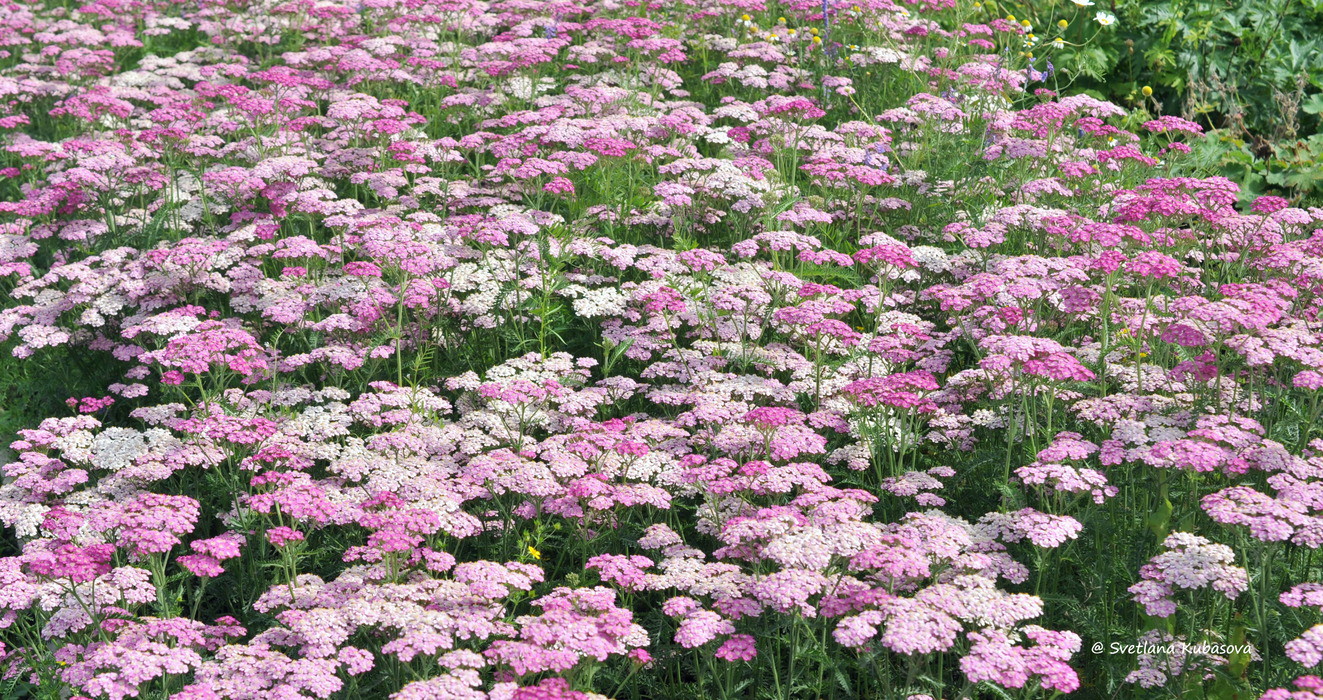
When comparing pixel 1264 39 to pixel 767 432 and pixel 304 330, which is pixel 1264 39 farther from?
pixel 304 330

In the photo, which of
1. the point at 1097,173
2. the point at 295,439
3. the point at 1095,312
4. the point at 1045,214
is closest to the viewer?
the point at 295,439

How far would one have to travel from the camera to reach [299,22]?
409 inches

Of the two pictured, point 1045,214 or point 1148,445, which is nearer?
point 1148,445

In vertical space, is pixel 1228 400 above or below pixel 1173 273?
below

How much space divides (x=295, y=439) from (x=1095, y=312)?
391cm

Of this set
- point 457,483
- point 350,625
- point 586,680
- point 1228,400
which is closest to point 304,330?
point 457,483

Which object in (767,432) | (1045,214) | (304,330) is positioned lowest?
(304,330)

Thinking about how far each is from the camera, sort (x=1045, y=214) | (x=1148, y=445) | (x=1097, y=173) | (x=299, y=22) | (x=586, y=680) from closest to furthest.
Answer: (x=586, y=680) → (x=1148, y=445) → (x=1045, y=214) → (x=1097, y=173) → (x=299, y=22)

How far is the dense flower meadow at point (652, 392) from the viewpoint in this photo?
→ 3.95 m

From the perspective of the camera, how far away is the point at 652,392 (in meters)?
5.64

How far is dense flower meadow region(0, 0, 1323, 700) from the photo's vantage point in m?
3.95

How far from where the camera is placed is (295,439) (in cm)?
501

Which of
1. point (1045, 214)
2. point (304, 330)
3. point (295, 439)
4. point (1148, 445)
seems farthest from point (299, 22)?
point (1148, 445)

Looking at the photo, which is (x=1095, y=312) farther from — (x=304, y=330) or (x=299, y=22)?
(x=299, y=22)
